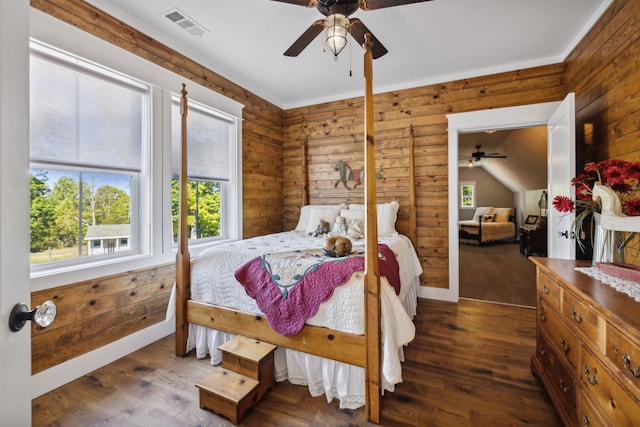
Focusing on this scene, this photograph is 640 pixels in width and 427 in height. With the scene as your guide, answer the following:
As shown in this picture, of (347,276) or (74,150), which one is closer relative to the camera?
(347,276)

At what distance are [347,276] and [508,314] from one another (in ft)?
7.50

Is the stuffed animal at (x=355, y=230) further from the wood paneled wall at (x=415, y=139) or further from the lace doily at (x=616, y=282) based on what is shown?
the lace doily at (x=616, y=282)

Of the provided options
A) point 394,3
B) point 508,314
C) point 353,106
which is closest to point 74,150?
point 394,3

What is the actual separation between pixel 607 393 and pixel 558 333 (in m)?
0.50

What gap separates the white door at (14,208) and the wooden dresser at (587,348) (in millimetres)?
1650

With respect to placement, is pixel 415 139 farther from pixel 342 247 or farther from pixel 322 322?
pixel 322 322

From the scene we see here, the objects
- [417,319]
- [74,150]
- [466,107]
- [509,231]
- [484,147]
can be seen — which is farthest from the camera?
[509,231]

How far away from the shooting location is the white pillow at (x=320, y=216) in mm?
3402

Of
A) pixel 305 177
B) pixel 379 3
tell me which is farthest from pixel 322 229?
pixel 379 3

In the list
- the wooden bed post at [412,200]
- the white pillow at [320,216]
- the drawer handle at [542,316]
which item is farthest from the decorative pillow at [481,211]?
the drawer handle at [542,316]

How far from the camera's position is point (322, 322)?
1688 mm

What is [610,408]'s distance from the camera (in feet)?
3.23

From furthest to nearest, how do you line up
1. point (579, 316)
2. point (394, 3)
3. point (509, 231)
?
point (509, 231), point (394, 3), point (579, 316)

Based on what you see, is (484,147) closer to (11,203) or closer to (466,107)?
(466,107)
